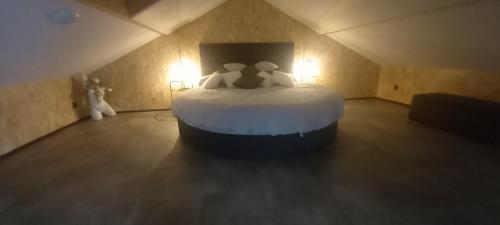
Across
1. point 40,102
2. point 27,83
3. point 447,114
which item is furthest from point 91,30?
point 447,114

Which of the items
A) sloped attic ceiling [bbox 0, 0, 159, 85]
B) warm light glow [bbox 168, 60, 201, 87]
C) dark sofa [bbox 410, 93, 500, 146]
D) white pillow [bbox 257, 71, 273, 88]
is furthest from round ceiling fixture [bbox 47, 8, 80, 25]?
dark sofa [bbox 410, 93, 500, 146]

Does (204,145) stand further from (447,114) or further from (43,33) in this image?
(447,114)

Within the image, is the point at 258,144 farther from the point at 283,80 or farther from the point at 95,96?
the point at 95,96

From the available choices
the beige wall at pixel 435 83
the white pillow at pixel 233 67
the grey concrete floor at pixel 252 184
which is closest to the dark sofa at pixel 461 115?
the grey concrete floor at pixel 252 184

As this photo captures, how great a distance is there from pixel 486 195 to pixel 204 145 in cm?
262

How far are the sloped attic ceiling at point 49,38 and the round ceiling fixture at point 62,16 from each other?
0.10 feet

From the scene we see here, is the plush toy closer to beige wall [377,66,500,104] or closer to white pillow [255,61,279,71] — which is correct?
white pillow [255,61,279,71]

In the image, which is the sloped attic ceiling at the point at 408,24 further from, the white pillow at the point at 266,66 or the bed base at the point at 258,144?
the bed base at the point at 258,144

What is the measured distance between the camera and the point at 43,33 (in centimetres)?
208

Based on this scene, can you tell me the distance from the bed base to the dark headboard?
254cm

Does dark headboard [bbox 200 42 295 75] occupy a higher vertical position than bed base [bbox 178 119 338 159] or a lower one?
higher

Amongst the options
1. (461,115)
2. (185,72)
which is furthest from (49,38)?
(461,115)

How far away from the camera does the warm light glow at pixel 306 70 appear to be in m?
5.36

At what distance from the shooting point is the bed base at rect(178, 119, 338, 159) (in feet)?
8.25
